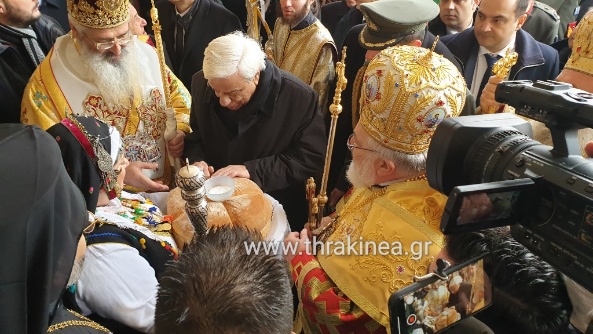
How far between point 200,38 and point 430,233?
344 centimetres

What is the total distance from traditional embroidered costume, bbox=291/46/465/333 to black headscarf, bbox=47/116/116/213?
36.3 inches

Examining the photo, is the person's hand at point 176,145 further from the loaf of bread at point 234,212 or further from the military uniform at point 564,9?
the military uniform at point 564,9

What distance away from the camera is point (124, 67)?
2965mm

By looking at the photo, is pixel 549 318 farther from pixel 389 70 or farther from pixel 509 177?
pixel 389 70

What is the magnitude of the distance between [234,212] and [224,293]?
3.70 ft

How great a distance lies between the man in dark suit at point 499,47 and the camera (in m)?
3.17

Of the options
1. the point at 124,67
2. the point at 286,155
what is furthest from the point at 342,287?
the point at 124,67

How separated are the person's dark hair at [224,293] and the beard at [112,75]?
2055 millimetres

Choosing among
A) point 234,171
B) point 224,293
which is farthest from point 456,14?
point 224,293

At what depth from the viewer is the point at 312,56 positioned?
3.67 metres

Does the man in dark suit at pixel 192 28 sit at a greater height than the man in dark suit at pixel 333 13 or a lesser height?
lesser

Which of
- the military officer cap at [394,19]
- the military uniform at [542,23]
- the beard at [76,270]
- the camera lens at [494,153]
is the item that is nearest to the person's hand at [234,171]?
the military officer cap at [394,19]

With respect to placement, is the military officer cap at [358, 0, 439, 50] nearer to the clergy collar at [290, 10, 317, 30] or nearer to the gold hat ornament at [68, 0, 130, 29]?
the clergy collar at [290, 10, 317, 30]

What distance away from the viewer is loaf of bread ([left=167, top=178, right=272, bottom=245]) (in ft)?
6.82
